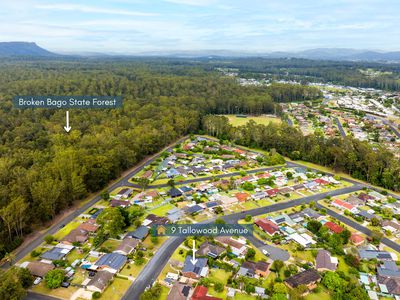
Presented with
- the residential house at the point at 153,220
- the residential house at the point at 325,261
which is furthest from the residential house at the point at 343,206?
the residential house at the point at 153,220

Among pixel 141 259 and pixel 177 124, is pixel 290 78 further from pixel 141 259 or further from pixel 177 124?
pixel 141 259

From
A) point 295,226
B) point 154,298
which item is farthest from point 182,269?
point 295,226

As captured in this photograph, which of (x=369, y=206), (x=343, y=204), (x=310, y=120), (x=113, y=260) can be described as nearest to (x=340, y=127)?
(x=310, y=120)

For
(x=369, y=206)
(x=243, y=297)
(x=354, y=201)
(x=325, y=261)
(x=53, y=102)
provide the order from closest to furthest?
(x=243, y=297), (x=325, y=261), (x=369, y=206), (x=354, y=201), (x=53, y=102)

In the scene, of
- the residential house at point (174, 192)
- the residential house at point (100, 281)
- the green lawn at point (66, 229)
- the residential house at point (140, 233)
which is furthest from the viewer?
the residential house at point (174, 192)

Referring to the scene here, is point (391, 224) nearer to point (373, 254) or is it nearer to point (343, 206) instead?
point (343, 206)

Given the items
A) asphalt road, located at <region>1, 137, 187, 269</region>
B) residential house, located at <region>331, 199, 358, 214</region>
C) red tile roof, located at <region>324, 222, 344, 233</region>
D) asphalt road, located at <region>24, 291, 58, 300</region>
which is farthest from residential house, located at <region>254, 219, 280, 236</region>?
asphalt road, located at <region>1, 137, 187, 269</region>

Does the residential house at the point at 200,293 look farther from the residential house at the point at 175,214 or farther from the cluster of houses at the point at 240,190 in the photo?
the cluster of houses at the point at 240,190
